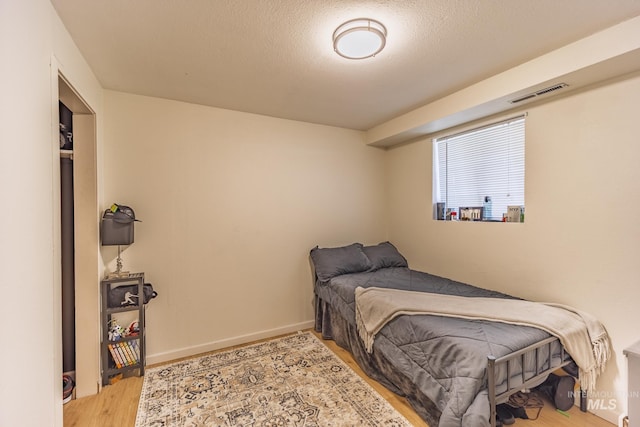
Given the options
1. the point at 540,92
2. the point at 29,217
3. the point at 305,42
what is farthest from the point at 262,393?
A: the point at 540,92

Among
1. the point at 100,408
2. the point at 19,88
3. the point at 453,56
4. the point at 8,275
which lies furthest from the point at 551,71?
the point at 100,408

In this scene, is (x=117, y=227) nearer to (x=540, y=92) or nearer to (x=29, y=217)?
(x=29, y=217)

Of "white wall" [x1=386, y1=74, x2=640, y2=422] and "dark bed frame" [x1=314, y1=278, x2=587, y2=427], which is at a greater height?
"white wall" [x1=386, y1=74, x2=640, y2=422]

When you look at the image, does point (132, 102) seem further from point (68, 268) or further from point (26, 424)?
point (26, 424)

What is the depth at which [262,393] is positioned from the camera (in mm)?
2176

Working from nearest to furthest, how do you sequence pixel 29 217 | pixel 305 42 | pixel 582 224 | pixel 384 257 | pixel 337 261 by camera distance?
pixel 29 217 < pixel 305 42 < pixel 582 224 < pixel 337 261 < pixel 384 257

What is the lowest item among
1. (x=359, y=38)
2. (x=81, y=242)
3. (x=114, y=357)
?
(x=114, y=357)

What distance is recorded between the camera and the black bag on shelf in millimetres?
2311

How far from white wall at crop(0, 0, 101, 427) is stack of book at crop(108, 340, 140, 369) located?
2.81 ft

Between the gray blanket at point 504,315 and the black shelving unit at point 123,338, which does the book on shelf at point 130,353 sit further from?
the gray blanket at point 504,315

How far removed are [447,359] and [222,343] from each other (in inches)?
87.4

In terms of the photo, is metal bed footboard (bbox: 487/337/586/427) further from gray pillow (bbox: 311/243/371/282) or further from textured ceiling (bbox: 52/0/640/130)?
textured ceiling (bbox: 52/0/640/130)

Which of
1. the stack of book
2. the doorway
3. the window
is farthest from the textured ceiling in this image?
the stack of book

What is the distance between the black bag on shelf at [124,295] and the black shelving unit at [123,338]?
18 mm
